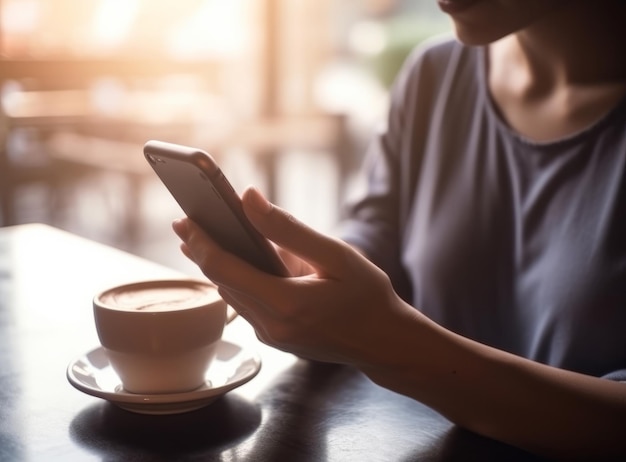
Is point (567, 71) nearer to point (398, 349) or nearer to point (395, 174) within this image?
point (395, 174)

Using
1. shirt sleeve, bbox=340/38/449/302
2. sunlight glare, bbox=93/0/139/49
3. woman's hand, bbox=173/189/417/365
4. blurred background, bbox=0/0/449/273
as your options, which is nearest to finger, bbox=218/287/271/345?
woman's hand, bbox=173/189/417/365

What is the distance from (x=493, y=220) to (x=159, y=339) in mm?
544

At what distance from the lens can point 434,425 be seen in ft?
2.23

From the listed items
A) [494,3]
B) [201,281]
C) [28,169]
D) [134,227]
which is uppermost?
[494,3]

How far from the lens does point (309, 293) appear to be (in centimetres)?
62

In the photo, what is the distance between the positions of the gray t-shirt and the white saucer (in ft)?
1.13

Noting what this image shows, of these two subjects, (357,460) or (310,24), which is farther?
(310,24)

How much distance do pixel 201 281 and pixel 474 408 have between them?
0.28 meters

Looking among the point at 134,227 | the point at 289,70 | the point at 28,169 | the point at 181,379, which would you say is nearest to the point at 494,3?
the point at 181,379

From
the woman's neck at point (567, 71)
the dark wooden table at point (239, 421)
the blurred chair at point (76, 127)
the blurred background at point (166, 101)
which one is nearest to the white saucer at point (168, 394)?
the dark wooden table at point (239, 421)

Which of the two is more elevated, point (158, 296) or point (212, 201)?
point (212, 201)

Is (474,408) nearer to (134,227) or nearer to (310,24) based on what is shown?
(134,227)

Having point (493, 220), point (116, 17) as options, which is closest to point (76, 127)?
point (116, 17)

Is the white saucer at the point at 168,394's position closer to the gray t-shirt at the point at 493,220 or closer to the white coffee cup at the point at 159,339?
the white coffee cup at the point at 159,339
